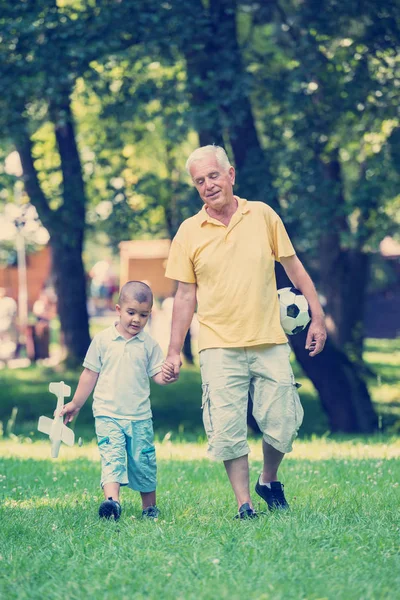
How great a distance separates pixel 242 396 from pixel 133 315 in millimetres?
764

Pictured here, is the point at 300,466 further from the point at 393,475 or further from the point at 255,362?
the point at 255,362

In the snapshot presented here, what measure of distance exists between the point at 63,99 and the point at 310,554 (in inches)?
325

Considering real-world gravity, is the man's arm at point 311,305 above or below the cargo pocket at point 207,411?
above

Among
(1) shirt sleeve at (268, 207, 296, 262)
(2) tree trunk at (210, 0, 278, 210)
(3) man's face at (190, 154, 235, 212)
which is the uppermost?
(2) tree trunk at (210, 0, 278, 210)

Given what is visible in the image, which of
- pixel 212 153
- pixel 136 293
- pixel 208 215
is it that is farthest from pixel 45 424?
pixel 212 153

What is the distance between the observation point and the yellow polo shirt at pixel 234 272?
17.4ft

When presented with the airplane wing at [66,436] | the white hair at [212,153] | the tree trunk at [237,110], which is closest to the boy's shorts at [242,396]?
the airplane wing at [66,436]

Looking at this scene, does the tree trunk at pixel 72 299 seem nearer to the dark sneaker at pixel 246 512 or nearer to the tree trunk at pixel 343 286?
the tree trunk at pixel 343 286

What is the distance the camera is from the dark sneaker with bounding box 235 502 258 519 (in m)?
5.14

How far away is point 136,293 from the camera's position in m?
5.42

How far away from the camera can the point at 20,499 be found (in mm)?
6133

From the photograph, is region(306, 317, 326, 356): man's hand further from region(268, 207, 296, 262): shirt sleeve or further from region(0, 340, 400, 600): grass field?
region(0, 340, 400, 600): grass field

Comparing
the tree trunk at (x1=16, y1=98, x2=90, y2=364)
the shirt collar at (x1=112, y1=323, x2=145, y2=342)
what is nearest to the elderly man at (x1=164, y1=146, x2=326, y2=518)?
the shirt collar at (x1=112, y1=323, x2=145, y2=342)

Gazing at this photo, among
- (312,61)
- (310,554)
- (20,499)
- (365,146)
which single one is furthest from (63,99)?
(310,554)
